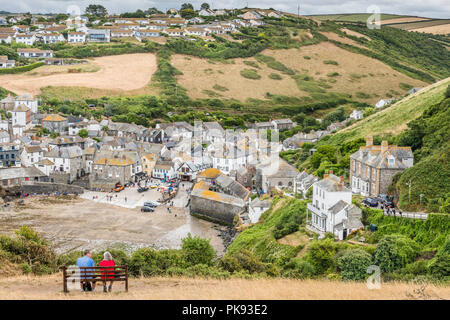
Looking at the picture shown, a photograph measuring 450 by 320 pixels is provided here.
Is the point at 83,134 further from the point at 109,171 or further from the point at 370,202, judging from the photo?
the point at 370,202

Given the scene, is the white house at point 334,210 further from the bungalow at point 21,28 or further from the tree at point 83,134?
the bungalow at point 21,28

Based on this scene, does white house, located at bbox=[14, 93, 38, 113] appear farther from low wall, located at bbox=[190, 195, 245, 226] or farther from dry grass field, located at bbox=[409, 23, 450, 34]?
dry grass field, located at bbox=[409, 23, 450, 34]

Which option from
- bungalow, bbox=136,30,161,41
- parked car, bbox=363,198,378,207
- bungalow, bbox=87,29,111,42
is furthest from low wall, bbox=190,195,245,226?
bungalow, bbox=136,30,161,41

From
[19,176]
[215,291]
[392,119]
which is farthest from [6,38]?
[215,291]

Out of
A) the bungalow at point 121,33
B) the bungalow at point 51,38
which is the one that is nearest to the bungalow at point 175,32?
the bungalow at point 121,33

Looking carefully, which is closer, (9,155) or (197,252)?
(197,252)
